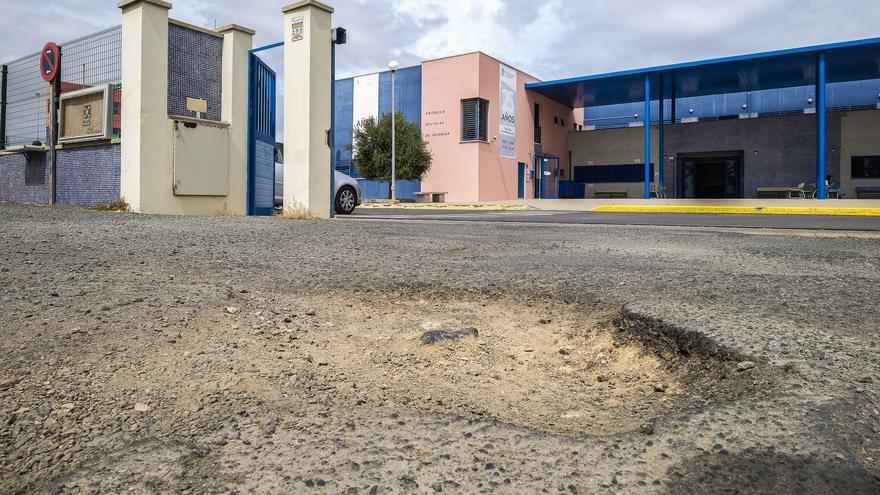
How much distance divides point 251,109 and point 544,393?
10.1 metres

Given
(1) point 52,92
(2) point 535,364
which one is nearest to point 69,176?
(1) point 52,92

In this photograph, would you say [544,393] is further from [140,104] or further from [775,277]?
[140,104]

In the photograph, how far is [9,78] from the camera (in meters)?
13.0

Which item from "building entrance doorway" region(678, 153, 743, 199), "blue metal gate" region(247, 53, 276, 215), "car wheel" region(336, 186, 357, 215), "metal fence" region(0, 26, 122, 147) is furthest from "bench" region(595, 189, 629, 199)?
"metal fence" region(0, 26, 122, 147)

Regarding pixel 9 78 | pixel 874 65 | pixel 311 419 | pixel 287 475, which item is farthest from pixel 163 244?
pixel 874 65

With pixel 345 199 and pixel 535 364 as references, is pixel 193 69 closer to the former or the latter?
pixel 345 199

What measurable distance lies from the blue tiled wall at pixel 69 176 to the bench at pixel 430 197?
68.2 feet

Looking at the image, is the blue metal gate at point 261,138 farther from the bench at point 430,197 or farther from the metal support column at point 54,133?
the bench at point 430,197

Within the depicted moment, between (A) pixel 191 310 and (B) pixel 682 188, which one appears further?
(B) pixel 682 188

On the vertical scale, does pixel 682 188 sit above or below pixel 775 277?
above

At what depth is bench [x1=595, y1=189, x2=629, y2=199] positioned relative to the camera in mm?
38344

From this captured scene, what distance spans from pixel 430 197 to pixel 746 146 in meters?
19.3

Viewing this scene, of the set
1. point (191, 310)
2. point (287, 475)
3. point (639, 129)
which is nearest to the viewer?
point (287, 475)

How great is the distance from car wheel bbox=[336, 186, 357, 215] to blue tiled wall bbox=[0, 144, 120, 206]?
15.5 ft
